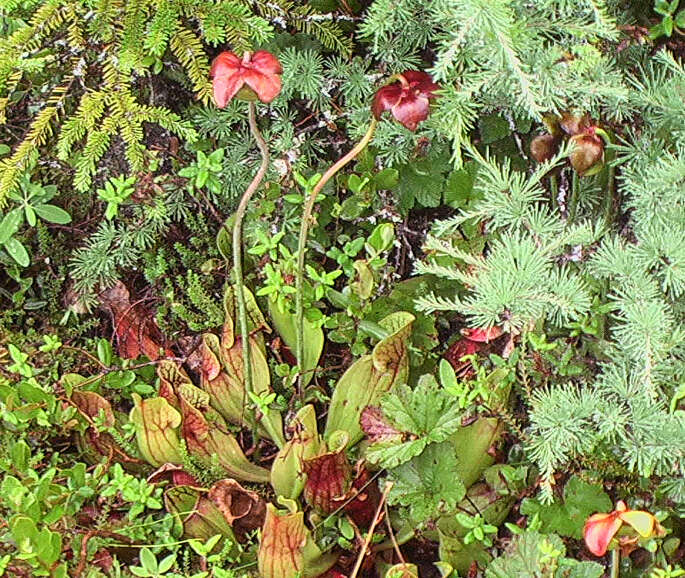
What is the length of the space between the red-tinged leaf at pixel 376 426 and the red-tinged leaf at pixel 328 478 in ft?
0.15

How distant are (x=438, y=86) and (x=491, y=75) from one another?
8cm

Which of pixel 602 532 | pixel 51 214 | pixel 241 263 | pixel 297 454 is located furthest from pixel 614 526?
pixel 51 214

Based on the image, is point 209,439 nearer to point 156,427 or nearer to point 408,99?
point 156,427

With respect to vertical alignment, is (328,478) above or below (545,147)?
below

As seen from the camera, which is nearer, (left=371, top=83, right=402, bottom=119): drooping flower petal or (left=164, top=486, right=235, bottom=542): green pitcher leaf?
(left=371, top=83, right=402, bottom=119): drooping flower petal

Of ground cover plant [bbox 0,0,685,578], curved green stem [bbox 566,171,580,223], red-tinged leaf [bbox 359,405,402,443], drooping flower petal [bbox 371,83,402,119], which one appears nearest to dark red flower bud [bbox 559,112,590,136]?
ground cover plant [bbox 0,0,685,578]

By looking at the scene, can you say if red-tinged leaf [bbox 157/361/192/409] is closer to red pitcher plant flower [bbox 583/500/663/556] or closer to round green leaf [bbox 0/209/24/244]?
round green leaf [bbox 0/209/24/244]

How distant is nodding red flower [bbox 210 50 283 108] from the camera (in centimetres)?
114

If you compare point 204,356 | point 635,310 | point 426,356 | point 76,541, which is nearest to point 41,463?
point 76,541

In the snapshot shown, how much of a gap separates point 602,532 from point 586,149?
0.56m

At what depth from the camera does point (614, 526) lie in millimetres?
1007

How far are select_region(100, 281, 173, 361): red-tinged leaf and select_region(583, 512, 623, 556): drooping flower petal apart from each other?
97 centimetres

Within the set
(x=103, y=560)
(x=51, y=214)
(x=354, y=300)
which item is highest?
(x=51, y=214)

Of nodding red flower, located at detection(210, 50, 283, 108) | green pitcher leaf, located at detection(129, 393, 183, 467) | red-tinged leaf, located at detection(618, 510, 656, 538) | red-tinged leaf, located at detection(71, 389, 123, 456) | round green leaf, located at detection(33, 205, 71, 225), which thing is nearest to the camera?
red-tinged leaf, located at detection(618, 510, 656, 538)
